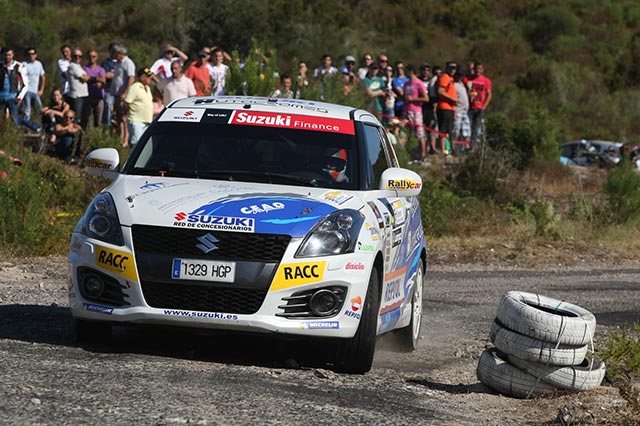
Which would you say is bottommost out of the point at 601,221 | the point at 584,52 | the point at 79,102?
the point at 584,52

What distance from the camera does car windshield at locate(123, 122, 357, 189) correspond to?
8.56 meters

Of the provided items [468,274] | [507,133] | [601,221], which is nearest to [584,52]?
[507,133]

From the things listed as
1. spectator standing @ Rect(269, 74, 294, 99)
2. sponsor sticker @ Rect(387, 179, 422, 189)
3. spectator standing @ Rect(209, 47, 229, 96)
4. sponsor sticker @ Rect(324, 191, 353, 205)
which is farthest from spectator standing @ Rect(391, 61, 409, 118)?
sponsor sticker @ Rect(324, 191, 353, 205)

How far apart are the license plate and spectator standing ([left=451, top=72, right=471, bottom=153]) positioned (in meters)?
18.3

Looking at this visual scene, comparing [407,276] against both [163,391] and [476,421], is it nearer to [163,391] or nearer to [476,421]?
[476,421]

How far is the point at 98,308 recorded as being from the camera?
7.73m

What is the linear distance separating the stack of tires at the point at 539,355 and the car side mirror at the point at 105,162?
2903 millimetres

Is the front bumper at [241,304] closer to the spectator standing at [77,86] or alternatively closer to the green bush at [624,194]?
the spectator standing at [77,86]

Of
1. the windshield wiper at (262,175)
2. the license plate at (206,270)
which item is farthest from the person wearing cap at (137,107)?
the license plate at (206,270)

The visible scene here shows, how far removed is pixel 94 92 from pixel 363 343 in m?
15.4

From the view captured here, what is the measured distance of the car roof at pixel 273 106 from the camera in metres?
9.28

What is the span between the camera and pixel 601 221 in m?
21.9

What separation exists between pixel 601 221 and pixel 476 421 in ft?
51.4

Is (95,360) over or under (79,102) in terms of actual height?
over
